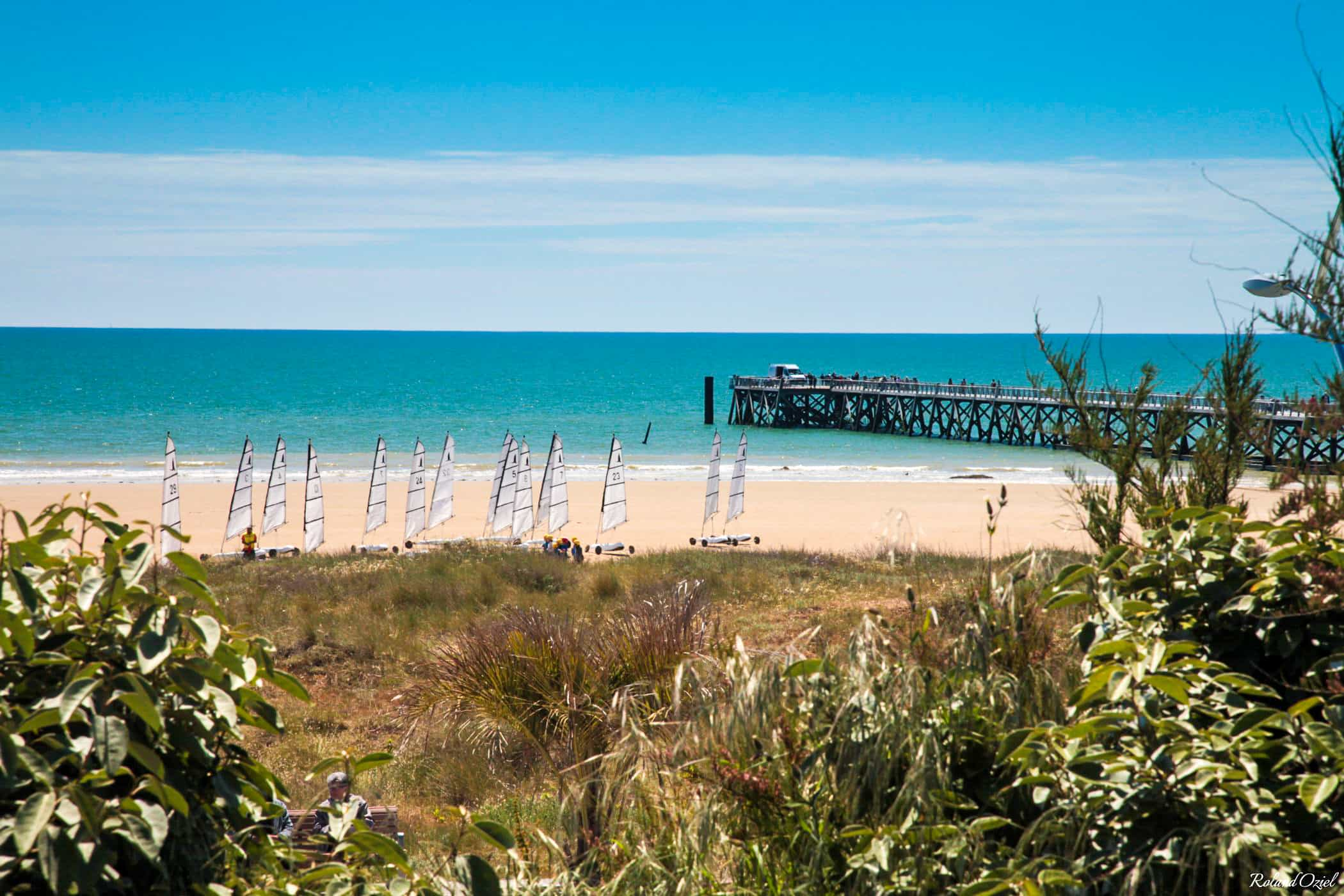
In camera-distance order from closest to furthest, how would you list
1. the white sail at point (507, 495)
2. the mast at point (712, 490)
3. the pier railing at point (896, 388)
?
the white sail at point (507, 495)
the mast at point (712, 490)
the pier railing at point (896, 388)

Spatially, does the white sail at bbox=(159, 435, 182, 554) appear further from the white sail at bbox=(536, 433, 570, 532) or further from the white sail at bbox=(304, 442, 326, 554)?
the white sail at bbox=(536, 433, 570, 532)

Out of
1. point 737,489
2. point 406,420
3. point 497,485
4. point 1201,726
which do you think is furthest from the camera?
point 406,420

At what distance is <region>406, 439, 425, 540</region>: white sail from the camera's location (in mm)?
28031

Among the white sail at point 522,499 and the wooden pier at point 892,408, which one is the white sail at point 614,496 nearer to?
the white sail at point 522,499

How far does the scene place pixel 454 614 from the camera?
12867mm

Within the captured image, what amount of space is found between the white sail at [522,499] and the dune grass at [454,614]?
725cm

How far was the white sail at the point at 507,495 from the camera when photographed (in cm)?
2819

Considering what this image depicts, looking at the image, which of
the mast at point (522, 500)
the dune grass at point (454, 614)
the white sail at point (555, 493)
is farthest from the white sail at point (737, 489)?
the dune grass at point (454, 614)

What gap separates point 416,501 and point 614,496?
5.48 metres

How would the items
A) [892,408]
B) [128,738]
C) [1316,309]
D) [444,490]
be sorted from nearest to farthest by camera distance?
[128,738], [1316,309], [444,490], [892,408]

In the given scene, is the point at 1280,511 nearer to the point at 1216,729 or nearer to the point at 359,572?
the point at 1216,729

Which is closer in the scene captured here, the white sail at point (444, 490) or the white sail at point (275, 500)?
the white sail at point (275, 500)

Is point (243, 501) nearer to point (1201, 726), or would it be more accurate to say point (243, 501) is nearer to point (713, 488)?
point (713, 488)

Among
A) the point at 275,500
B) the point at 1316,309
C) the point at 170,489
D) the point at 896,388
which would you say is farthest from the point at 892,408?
the point at 1316,309
